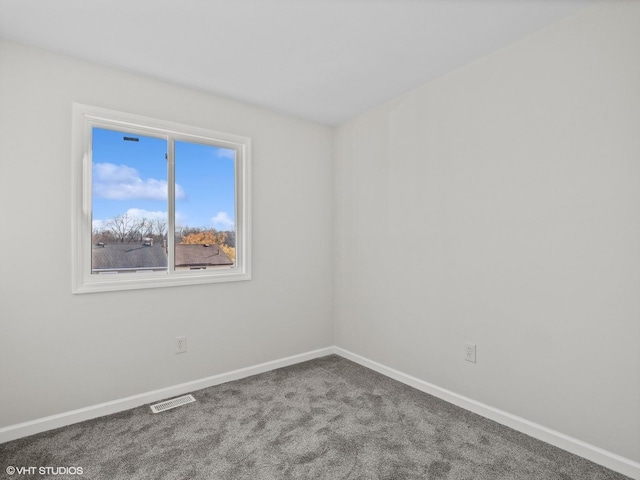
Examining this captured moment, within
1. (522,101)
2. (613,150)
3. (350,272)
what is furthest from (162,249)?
(613,150)

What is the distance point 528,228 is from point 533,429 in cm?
123

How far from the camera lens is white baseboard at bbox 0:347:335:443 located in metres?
2.12

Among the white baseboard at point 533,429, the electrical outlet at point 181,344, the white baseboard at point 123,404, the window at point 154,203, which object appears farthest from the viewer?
the electrical outlet at point 181,344

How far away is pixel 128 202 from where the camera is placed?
8.55ft

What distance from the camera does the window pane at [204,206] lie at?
2855 millimetres

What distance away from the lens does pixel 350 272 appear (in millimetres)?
3510

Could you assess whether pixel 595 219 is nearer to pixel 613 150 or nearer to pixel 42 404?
pixel 613 150

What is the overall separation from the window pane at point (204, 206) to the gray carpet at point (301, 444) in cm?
114

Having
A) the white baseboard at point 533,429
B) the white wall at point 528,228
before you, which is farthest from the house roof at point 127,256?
the white baseboard at point 533,429

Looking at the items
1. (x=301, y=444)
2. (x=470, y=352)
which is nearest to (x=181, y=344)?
(x=301, y=444)

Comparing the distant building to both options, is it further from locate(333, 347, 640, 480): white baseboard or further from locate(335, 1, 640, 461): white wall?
locate(333, 347, 640, 480): white baseboard

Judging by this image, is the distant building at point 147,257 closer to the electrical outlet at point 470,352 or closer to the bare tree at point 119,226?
the bare tree at point 119,226

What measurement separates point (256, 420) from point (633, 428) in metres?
2.11

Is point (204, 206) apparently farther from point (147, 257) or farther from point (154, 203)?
point (147, 257)
